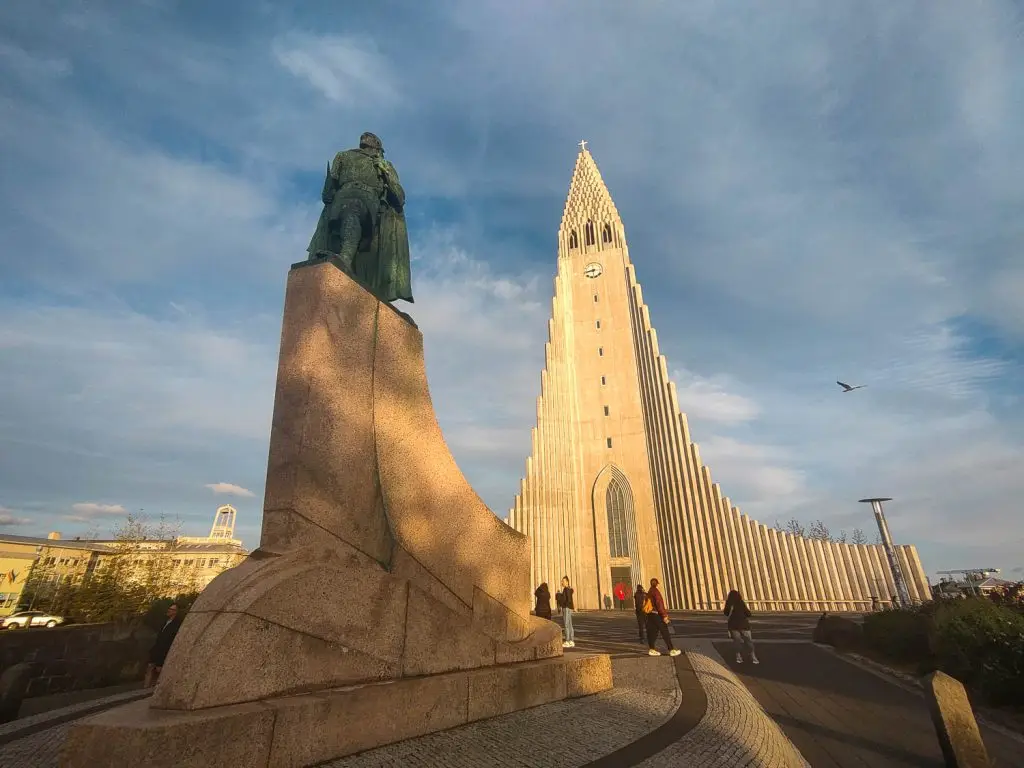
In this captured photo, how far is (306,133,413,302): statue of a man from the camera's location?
233 inches

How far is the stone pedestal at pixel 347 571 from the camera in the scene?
297cm

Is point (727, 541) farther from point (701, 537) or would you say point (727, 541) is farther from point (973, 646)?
point (973, 646)

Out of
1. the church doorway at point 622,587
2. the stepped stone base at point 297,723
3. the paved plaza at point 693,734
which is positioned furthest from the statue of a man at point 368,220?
the church doorway at point 622,587

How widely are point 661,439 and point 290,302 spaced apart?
28089 millimetres

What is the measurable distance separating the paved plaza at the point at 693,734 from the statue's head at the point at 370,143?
666 centimetres

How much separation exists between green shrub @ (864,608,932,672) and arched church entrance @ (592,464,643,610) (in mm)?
19119

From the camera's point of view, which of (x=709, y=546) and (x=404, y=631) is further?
(x=709, y=546)

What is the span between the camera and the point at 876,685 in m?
6.73

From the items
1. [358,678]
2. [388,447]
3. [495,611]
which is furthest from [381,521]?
[495,611]

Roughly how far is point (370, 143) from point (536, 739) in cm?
697

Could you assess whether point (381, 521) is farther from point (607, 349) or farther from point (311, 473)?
point (607, 349)

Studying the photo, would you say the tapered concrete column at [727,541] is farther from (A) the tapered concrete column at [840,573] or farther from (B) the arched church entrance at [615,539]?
(A) the tapered concrete column at [840,573]

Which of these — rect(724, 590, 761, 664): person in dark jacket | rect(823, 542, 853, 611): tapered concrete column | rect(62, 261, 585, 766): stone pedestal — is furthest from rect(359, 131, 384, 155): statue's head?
rect(823, 542, 853, 611): tapered concrete column

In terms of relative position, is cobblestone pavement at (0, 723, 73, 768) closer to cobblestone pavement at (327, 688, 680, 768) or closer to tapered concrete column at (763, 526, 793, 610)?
cobblestone pavement at (327, 688, 680, 768)
